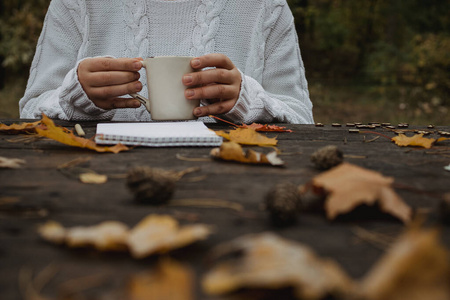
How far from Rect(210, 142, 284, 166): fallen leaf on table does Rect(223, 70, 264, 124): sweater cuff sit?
51 cm

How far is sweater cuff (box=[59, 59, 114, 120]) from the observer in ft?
3.91

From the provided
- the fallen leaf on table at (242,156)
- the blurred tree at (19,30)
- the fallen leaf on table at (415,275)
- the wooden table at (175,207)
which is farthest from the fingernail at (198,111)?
the blurred tree at (19,30)

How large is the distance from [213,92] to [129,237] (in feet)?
2.61

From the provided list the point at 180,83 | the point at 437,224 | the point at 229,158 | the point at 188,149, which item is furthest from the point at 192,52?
the point at 437,224

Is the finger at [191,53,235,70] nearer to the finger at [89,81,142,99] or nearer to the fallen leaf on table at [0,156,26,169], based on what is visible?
the finger at [89,81,142,99]

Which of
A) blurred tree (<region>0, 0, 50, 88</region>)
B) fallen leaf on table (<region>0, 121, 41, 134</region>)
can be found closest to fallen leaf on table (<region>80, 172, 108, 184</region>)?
fallen leaf on table (<region>0, 121, 41, 134</region>)

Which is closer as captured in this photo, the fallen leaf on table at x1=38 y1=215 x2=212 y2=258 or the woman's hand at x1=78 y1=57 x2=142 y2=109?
the fallen leaf on table at x1=38 y1=215 x2=212 y2=258

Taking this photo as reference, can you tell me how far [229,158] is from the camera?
715 mm

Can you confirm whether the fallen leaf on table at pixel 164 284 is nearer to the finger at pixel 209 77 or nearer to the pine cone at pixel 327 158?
the pine cone at pixel 327 158

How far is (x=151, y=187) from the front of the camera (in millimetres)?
480

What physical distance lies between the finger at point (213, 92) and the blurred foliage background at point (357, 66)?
148 inches

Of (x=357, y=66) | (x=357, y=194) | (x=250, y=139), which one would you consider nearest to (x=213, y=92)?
(x=250, y=139)

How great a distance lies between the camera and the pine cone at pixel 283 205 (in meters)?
0.43

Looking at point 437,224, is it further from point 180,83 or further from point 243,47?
point 243,47
